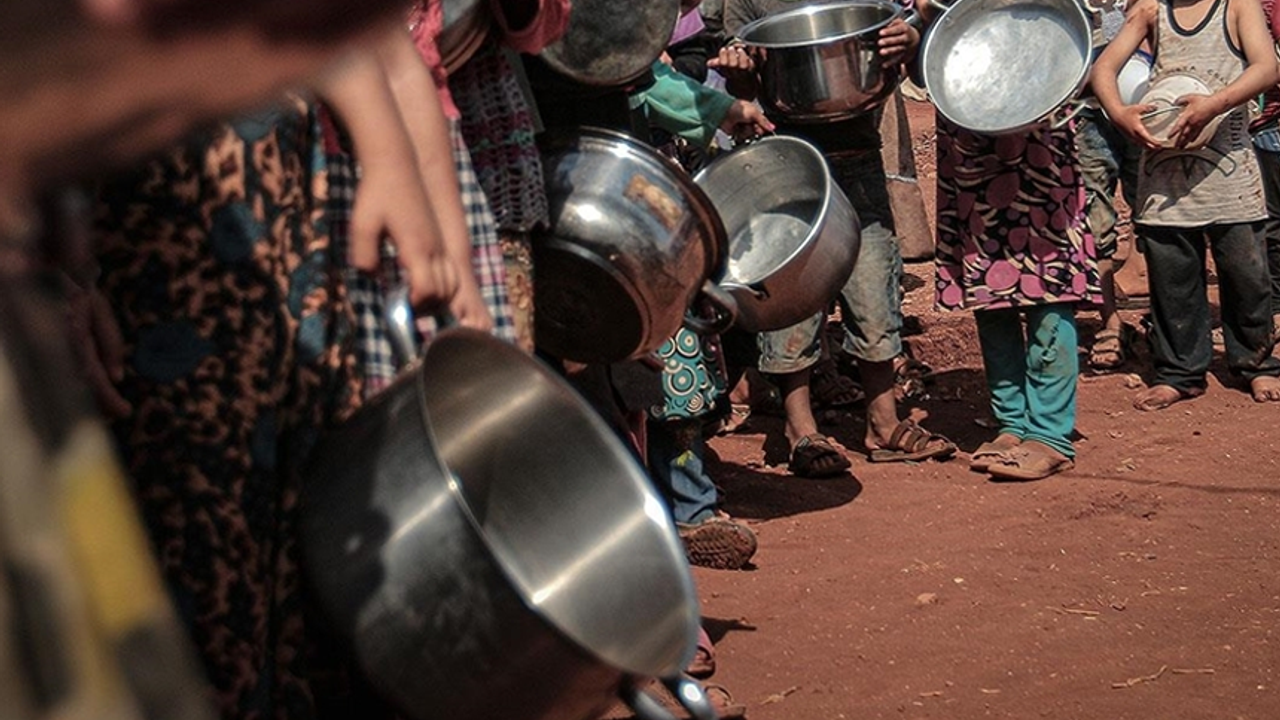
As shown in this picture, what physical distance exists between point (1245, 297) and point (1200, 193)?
49 cm

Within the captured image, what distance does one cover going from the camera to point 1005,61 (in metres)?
5.16

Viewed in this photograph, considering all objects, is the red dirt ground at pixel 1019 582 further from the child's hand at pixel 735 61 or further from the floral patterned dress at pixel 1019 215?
the child's hand at pixel 735 61

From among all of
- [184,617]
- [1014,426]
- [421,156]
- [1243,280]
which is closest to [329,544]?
[184,617]

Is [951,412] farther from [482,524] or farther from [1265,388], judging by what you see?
[482,524]

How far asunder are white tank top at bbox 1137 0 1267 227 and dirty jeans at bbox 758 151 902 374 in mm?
1251

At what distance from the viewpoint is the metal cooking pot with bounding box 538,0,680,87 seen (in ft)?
10.9

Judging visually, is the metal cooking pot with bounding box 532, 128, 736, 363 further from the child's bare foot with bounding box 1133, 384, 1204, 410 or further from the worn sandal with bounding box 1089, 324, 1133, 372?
the worn sandal with bounding box 1089, 324, 1133, 372

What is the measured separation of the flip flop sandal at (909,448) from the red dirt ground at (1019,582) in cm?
5

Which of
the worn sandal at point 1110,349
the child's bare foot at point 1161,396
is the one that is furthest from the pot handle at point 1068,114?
the worn sandal at point 1110,349

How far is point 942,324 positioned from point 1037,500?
250 centimetres

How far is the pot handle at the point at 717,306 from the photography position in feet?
10.2

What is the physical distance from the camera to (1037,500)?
5.08 metres

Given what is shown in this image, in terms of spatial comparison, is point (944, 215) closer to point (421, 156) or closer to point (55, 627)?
point (421, 156)

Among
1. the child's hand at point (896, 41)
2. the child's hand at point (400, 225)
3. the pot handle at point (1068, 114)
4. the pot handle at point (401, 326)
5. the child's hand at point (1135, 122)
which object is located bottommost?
the child's hand at point (1135, 122)
